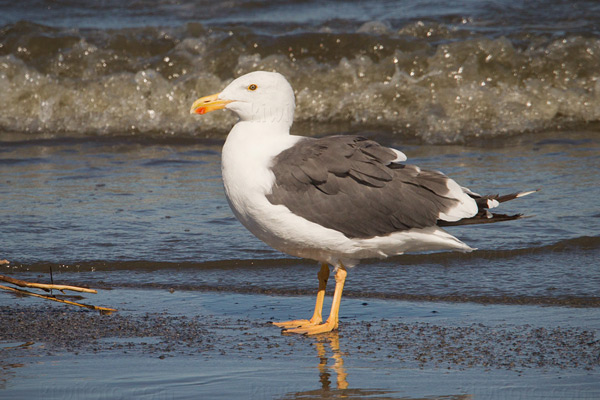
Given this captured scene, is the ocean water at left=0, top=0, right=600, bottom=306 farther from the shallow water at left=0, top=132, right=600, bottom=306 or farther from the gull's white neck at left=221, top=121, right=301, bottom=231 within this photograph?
→ the gull's white neck at left=221, top=121, right=301, bottom=231

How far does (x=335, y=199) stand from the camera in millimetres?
4742

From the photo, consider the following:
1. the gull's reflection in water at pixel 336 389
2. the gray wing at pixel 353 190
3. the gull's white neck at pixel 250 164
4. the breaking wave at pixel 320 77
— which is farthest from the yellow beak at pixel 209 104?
the breaking wave at pixel 320 77

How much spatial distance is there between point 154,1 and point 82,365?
43.0 ft

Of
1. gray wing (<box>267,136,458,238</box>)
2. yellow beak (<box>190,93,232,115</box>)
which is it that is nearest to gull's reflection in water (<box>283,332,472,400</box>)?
gray wing (<box>267,136,458,238</box>)

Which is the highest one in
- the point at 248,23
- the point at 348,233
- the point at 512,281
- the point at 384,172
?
the point at 248,23

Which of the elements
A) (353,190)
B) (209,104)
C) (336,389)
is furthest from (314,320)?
(209,104)

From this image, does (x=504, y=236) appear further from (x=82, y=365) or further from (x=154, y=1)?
(x=154, y=1)

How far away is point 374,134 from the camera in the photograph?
1077 centimetres

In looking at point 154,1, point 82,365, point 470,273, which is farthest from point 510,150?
point 154,1

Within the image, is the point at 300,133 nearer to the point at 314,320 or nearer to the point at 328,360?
the point at 314,320

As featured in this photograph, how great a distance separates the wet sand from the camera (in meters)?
3.76

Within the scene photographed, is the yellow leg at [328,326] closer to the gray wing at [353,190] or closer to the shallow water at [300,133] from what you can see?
the shallow water at [300,133]

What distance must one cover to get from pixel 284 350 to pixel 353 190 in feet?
3.29

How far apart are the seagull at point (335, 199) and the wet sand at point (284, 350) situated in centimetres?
34
